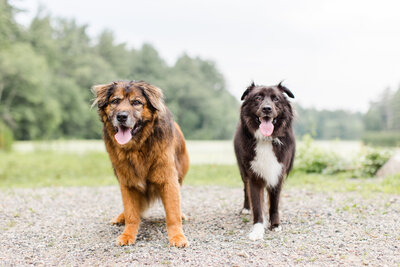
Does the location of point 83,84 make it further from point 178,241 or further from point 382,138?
A: point 178,241

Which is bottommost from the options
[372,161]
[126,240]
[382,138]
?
[382,138]

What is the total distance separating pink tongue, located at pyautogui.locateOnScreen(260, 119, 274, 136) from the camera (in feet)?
15.8

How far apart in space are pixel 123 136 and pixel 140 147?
30 centimetres

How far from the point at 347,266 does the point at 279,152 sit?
166 cm

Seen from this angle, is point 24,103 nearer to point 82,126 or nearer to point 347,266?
point 82,126

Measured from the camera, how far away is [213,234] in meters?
5.02

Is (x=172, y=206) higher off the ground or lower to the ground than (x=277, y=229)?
higher

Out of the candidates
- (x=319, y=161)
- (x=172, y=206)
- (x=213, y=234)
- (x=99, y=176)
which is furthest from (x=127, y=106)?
(x=99, y=176)

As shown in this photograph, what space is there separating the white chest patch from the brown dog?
1102 mm

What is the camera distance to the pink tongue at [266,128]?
482 cm

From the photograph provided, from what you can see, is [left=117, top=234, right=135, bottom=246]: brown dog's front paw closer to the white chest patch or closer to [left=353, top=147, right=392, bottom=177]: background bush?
the white chest patch

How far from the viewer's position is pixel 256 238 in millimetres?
4727

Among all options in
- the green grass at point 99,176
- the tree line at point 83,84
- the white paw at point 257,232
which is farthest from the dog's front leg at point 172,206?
the tree line at point 83,84

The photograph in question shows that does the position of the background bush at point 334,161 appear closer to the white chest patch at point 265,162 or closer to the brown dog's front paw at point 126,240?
the white chest patch at point 265,162
